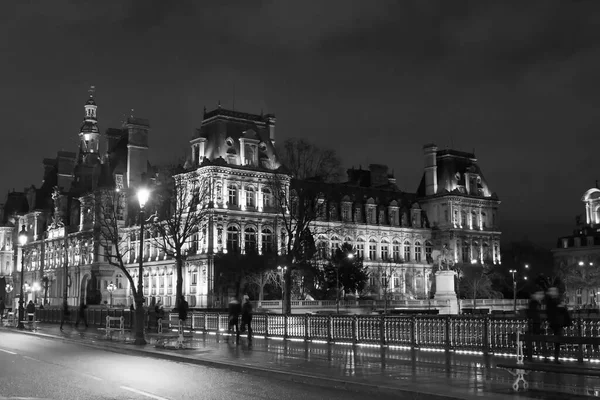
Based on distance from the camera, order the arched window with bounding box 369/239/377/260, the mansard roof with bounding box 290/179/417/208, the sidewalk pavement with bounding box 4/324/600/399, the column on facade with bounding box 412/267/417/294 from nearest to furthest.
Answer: the sidewalk pavement with bounding box 4/324/600/399, the mansard roof with bounding box 290/179/417/208, the arched window with bounding box 369/239/377/260, the column on facade with bounding box 412/267/417/294

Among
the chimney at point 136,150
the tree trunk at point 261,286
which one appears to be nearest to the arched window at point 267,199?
the tree trunk at point 261,286

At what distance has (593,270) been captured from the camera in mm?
99062

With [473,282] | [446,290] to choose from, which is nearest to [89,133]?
[473,282]

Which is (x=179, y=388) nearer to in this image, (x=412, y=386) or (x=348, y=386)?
(x=348, y=386)

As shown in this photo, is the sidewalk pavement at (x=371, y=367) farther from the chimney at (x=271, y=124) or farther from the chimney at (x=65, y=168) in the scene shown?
the chimney at (x=65, y=168)

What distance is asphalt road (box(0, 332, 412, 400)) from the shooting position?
14.9 metres

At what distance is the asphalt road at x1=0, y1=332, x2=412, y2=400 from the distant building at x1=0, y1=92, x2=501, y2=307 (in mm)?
49453

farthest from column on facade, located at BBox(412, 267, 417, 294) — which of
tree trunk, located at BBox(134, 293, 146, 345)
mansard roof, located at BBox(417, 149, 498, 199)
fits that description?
tree trunk, located at BBox(134, 293, 146, 345)

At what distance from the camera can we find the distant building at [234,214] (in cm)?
7756

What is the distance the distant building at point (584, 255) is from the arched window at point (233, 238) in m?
44.6

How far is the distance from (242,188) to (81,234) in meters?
27.6

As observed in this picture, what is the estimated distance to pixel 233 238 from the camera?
77750mm

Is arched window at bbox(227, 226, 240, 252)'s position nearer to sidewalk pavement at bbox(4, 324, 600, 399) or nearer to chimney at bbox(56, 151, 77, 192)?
chimney at bbox(56, 151, 77, 192)

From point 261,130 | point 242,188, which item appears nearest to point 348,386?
point 242,188
